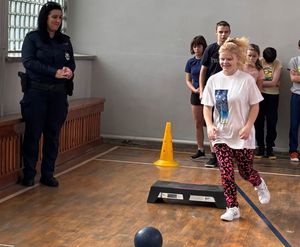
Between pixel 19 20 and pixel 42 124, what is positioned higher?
pixel 19 20

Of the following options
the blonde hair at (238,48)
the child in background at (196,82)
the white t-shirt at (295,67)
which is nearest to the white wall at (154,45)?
the white t-shirt at (295,67)

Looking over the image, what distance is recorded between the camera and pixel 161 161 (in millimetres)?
8062

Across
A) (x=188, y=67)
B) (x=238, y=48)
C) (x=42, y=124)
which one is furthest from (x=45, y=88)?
(x=188, y=67)

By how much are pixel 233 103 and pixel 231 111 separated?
0.07 metres

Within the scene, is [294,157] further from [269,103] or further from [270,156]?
[269,103]

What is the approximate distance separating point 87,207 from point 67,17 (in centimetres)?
447

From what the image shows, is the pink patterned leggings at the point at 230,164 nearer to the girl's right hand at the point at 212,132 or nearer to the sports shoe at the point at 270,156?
the girl's right hand at the point at 212,132

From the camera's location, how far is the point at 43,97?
20.5ft

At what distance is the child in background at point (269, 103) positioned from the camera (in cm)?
860

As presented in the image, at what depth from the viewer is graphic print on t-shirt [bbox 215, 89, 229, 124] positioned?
5.43m

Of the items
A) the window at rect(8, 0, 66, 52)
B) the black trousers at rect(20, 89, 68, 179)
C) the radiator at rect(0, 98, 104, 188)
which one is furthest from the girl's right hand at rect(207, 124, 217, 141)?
the window at rect(8, 0, 66, 52)

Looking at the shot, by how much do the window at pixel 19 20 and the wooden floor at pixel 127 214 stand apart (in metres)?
1.66

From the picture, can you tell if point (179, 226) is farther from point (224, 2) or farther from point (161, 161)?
point (224, 2)

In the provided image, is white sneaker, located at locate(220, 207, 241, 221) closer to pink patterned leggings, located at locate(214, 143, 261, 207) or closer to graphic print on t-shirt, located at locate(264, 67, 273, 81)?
pink patterned leggings, located at locate(214, 143, 261, 207)
